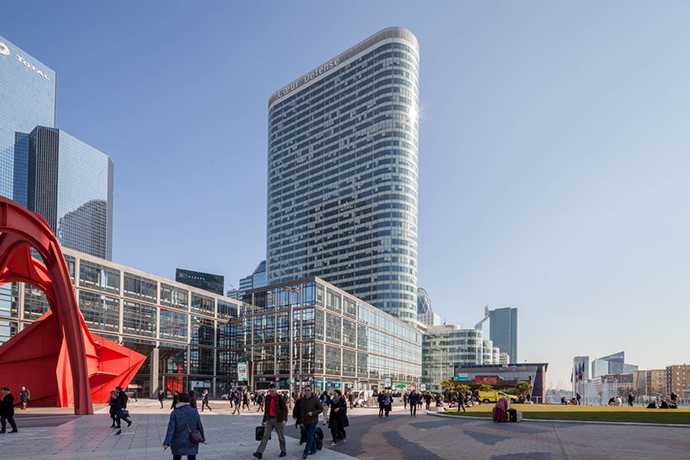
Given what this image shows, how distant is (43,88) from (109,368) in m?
188

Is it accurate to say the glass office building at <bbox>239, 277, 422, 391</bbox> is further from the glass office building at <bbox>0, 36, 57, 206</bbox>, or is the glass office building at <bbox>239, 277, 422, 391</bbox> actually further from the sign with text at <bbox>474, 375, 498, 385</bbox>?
the glass office building at <bbox>0, 36, 57, 206</bbox>

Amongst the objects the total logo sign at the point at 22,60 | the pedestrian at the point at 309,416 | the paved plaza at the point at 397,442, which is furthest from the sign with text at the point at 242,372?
the total logo sign at the point at 22,60

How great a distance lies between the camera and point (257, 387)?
88.6 metres

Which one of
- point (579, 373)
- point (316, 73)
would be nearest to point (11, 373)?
point (579, 373)

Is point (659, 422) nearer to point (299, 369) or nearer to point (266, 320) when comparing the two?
point (299, 369)

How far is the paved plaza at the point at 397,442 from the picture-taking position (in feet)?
49.6

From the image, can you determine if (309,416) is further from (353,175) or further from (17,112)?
(17,112)

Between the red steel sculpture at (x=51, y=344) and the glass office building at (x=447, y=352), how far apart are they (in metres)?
128

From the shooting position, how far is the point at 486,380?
396 feet

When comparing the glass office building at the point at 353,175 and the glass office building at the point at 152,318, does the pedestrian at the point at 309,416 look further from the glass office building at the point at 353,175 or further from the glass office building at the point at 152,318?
the glass office building at the point at 353,175

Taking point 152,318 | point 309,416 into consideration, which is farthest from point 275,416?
point 152,318

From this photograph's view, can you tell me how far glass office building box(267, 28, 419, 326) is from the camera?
149000mm

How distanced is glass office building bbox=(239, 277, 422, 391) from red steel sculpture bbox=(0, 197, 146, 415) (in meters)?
32.2

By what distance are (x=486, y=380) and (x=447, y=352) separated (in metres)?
43.3
